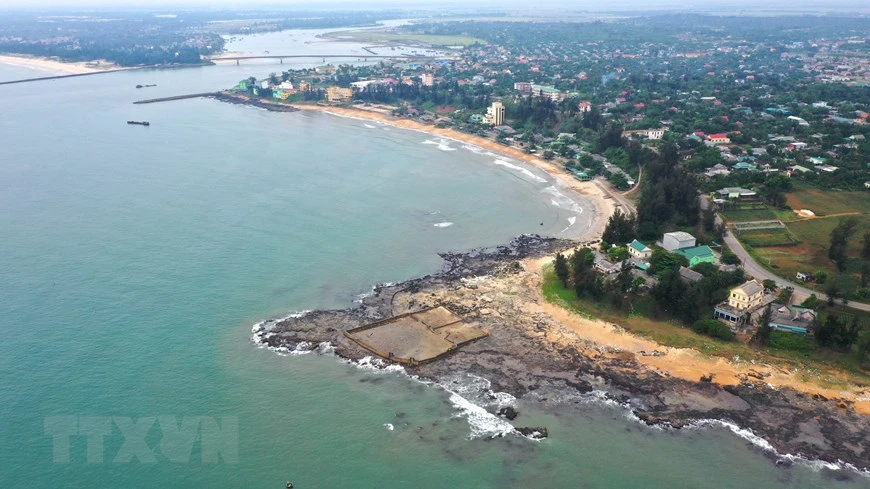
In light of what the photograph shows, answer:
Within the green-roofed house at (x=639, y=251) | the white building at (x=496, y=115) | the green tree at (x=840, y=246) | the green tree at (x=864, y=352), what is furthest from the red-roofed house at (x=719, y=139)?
the green tree at (x=864, y=352)

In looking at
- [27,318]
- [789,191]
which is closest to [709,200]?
[789,191]

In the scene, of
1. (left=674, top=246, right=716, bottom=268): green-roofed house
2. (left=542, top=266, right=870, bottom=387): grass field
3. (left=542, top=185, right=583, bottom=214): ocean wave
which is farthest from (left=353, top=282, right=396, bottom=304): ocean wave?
(left=542, top=185, right=583, bottom=214): ocean wave

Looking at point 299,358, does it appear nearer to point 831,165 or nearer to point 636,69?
point 831,165

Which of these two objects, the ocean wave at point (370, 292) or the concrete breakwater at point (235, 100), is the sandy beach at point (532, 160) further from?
the ocean wave at point (370, 292)

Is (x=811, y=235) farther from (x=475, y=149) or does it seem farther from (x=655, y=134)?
(x=475, y=149)

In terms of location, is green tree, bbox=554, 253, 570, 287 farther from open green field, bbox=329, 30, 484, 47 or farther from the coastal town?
open green field, bbox=329, 30, 484, 47

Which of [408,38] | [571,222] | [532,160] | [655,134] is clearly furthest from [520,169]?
[408,38]
